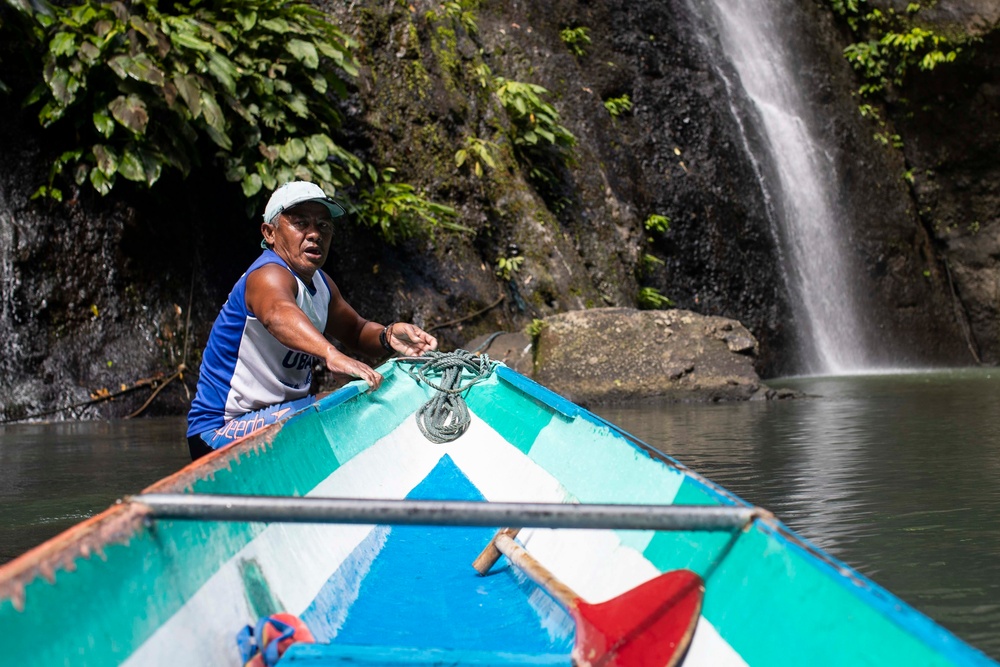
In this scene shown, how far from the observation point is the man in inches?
134

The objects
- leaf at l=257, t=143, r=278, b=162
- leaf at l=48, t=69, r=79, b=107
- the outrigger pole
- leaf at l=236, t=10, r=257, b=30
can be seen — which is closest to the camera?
the outrigger pole

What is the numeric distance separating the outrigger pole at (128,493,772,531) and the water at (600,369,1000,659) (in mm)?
986

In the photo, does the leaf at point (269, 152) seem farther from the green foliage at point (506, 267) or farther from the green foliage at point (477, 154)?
the green foliage at point (506, 267)

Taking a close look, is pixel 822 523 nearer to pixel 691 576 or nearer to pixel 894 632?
pixel 691 576

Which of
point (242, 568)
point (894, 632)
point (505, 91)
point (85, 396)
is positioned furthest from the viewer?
point (505, 91)

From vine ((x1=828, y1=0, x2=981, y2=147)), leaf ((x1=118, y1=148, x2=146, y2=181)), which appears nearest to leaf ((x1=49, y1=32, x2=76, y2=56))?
leaf ((x1=118, y1=148, x2=146, y2=181))

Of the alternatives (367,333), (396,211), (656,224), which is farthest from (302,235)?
(656,224)

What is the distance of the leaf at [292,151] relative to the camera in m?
8.39

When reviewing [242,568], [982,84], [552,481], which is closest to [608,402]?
[552,481]

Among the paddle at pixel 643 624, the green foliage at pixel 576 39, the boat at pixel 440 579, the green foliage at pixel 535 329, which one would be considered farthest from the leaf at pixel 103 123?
the green foliage at pixel 576 39

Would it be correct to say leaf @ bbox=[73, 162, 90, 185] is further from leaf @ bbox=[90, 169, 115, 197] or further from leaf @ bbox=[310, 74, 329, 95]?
leaf @ bbox=[310, 74, 329, 95]

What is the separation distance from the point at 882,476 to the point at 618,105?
35.1 ft

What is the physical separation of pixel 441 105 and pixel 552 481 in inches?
325

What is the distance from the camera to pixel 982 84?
56.2 ft
